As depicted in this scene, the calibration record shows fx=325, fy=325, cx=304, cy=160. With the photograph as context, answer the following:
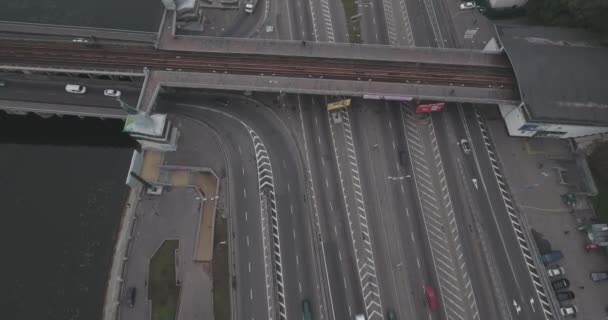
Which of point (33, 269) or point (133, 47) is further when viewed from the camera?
point (133, 47)

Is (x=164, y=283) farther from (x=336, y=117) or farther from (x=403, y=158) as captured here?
(x=403, y=158)

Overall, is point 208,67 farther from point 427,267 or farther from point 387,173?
point 427,267

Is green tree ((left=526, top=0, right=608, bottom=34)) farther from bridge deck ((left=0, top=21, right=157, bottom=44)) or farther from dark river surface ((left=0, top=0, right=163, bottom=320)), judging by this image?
dark river surface ((left=0, top=0, right=163, bottom=320))

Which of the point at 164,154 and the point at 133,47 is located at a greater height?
the point at 133,47

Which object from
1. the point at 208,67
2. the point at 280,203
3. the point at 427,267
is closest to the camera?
the point at 427,267

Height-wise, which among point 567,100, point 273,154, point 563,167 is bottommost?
point 563,167

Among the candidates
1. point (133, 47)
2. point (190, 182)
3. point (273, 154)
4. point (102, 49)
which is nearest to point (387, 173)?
point (273, 154)

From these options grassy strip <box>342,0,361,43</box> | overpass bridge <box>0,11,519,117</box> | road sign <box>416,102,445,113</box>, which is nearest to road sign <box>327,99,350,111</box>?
overpass bridge <box>0,11,519,117</box>

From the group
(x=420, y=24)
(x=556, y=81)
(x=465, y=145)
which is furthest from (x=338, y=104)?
(x=556, y=81)
